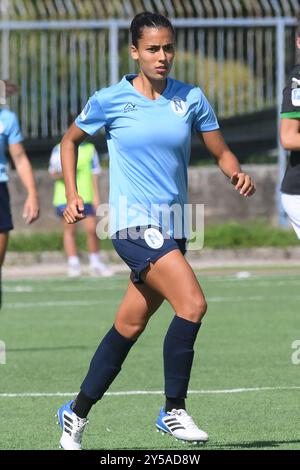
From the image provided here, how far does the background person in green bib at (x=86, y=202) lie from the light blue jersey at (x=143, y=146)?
38.7 feet

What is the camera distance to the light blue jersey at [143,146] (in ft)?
23.5

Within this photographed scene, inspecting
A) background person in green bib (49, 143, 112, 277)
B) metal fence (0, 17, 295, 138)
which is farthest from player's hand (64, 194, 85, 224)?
metal fence (0, 17, 295, 138)

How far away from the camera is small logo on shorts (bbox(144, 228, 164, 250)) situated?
279 inches

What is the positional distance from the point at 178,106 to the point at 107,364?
132 cm

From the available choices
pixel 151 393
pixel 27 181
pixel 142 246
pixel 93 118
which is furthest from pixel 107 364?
pixel 27 181

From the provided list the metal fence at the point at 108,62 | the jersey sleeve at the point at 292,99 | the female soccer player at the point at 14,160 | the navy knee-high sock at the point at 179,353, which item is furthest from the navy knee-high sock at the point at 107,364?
the metal fence at the point at 108,62

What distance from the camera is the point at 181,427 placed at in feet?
23.3

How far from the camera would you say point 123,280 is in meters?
18.7

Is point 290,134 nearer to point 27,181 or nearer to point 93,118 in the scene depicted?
point 93,118

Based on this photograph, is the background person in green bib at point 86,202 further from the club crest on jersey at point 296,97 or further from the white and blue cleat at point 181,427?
the white and blue cleat at point 181,427

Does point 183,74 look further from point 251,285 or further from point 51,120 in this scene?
point 251,285

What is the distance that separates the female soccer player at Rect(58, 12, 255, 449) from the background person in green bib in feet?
38.7

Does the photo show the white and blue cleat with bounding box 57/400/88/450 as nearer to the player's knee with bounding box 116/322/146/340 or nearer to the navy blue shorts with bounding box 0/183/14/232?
the player's knee with bounding box 116/322/146/340
